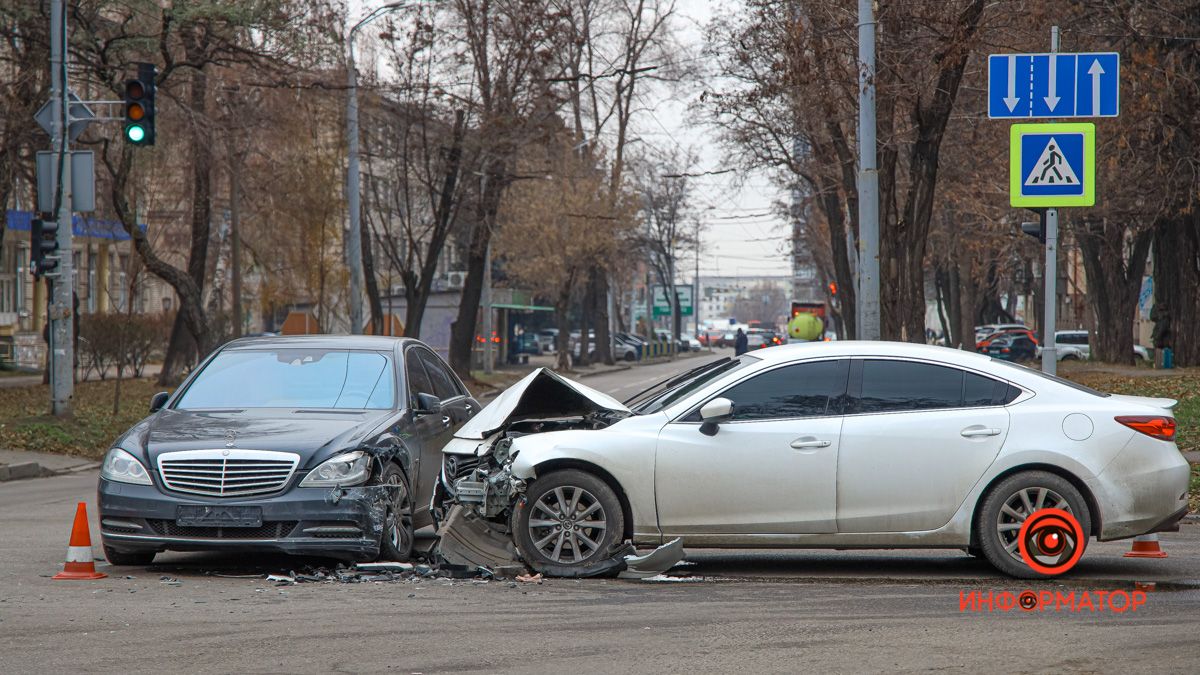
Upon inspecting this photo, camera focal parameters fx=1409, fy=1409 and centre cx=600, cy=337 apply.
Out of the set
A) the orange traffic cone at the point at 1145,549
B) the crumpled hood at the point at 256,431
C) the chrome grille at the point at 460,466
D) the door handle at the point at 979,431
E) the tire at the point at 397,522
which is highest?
the door handle at the point at 979,431

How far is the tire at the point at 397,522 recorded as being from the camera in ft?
29.6

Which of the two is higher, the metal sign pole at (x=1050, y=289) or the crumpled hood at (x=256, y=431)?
the metal sign pole at (x=1050, y=289)

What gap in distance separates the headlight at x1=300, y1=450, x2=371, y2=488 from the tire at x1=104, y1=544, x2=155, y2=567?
4.48 feet

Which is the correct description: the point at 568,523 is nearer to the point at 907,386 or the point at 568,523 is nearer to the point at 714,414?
the point at 714,414

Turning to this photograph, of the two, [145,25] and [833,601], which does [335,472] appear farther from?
[145,25]

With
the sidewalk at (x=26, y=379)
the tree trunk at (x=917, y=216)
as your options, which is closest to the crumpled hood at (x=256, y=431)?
the tree trunk at (x=917, y=216)

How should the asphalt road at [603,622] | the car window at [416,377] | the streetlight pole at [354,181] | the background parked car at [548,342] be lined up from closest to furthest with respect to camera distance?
the asphalt road at [603,622] → the car window at [416,377] → the streetlight pole at [354,181] → the background parked car at [548,342]

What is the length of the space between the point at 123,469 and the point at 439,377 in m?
3.30

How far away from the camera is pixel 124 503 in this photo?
8.66 m

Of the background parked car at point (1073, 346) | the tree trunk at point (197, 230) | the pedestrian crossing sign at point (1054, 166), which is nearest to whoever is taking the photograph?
the pedestrian crossing sign at point (1054, 166)

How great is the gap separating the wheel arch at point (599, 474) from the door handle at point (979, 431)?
210 cm

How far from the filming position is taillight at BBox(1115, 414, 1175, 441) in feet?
28.2

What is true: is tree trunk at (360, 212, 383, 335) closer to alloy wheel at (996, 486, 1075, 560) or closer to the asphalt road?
the asphalt road

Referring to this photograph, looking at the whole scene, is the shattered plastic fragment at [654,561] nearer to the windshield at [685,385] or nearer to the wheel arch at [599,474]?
the wheel arch at [599,474]
